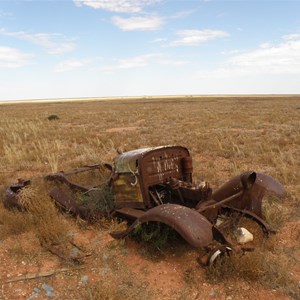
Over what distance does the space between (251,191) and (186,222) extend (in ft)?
6.71

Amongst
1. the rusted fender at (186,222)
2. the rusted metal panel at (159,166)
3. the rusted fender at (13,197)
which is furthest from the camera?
the rusted fender at (13,197)

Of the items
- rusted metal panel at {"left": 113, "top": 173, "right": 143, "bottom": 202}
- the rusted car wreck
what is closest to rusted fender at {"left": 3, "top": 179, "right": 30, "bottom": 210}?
the rusted car wreck

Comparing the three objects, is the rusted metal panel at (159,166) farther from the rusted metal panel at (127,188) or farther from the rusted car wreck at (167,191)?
the rusted metal panel at (127,188)

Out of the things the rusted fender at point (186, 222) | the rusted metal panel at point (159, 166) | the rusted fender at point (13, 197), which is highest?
the rusted metal panel at point (159, 166)

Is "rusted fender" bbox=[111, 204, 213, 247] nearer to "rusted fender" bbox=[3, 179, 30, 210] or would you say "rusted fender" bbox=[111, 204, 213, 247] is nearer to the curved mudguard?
the curved mudguard

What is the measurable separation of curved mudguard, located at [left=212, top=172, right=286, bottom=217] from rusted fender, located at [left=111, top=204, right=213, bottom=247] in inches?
55.4

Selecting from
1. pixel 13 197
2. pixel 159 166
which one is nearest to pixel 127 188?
pixel 159 166

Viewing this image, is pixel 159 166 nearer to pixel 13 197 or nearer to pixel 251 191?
pixel 251 191

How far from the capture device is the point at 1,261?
4.73m

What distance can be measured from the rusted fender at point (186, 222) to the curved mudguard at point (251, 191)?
141 cm

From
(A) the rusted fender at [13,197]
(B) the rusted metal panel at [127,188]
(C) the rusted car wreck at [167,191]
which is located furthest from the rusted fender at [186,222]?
(A) the rusted fender at [13,197]

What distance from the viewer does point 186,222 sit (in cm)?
420

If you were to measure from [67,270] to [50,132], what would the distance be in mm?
15615

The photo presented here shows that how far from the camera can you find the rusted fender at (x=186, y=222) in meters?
4.04
